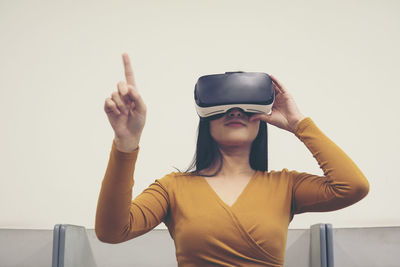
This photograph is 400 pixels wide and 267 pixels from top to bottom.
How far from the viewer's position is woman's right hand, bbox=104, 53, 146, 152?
28.3 inches

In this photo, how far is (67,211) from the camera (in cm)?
199

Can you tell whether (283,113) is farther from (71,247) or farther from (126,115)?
(71,247)

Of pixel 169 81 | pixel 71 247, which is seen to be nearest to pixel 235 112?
pixel 71 247

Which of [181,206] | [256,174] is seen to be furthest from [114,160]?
[256,174]

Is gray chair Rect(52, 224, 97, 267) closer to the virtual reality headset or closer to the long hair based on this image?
the long hair

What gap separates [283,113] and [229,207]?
261 mm

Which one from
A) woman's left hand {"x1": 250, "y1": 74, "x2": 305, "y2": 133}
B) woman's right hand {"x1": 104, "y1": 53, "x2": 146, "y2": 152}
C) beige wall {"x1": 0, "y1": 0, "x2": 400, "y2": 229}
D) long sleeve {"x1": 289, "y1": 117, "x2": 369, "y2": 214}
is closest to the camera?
woman's right hand {"x1": 104, "y1": 53, "x2": 146, "y2": 152}

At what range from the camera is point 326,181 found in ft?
2.87

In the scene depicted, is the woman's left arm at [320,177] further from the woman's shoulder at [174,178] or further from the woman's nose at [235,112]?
the woman's shoulder at [174,178]

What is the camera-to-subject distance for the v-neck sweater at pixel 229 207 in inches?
30.1

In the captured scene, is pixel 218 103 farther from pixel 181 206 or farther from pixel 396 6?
pixel 396 6

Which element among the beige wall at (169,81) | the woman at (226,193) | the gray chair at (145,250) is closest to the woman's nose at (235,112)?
the woman at (226,193)

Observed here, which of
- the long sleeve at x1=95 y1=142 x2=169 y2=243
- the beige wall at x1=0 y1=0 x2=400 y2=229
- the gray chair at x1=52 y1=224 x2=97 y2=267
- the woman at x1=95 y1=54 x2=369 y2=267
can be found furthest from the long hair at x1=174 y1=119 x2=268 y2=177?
the beige wall at x1=0 y1=0 x2=400 y2=229

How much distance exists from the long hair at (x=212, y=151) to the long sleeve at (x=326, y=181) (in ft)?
0.35
